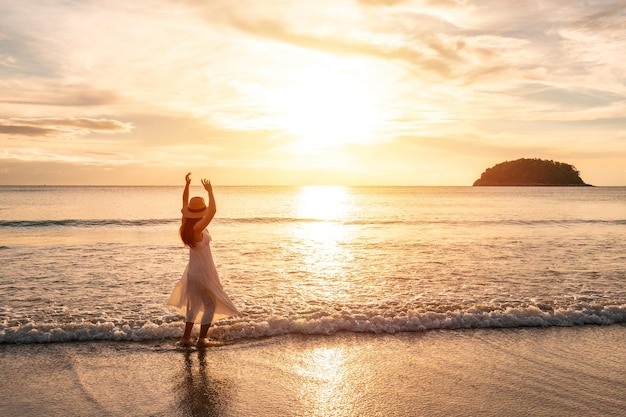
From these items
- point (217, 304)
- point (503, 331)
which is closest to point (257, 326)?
point (217, 304)

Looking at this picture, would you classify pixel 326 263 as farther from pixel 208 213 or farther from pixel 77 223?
pixel 77 223

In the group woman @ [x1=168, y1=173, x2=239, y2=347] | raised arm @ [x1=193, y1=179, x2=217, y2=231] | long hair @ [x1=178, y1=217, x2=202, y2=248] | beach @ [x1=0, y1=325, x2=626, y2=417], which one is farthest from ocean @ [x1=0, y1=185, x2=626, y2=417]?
raised arm @ [x1=193, y1=179, x2=217, y2=231]

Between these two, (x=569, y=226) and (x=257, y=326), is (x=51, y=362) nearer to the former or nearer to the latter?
(x=257, y=326)

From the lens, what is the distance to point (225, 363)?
7.16 meters

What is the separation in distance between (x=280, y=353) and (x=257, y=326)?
1292 millimetres

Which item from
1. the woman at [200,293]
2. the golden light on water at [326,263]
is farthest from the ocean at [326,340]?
the woman at [200,293]

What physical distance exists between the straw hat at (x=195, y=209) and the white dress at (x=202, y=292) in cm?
47

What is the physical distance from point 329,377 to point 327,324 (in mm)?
2428

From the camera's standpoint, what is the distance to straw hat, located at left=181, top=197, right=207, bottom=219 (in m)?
7.50

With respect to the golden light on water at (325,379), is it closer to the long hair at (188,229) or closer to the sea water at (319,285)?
the sea water at (319,285)

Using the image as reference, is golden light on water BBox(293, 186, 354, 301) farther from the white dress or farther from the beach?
the white dress

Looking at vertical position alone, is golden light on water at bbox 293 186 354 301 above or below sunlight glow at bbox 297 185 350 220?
below

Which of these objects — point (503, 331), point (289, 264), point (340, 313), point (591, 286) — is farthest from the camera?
point (289, 264)

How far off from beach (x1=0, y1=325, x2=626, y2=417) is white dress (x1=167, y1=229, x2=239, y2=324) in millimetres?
635
